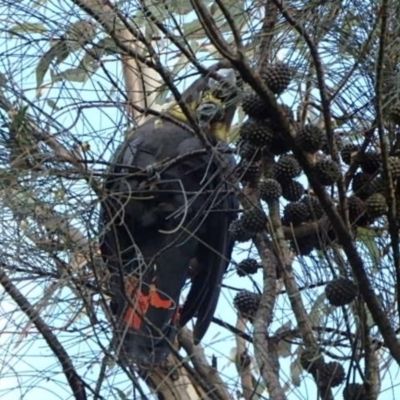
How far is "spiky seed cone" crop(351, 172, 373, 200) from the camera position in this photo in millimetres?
1623

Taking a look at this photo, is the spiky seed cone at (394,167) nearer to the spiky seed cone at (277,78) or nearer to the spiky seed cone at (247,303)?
the spiky seed cone at (277,78)

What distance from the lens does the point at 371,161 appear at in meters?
1.60

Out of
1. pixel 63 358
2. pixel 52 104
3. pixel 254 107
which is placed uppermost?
pixel 52 104

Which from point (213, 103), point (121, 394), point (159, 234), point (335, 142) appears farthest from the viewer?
point (159, 234)

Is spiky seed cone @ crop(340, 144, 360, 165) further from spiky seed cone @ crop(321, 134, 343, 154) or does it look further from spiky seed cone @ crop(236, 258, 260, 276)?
spiky seed cone @ crop(236, 258, 260, 276)

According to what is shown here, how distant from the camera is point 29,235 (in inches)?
61.8

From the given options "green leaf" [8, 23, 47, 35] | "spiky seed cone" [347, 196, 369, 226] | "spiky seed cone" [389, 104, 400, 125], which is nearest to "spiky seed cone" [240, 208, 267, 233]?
"spiky seed cone" [347, 196, 369, 226]

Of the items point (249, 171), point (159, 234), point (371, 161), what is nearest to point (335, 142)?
point (371, 161)

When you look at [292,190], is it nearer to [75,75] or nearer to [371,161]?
[371,161]

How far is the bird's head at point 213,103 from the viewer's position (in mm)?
1664

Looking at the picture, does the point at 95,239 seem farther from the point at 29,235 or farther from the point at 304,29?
the point at 304,29

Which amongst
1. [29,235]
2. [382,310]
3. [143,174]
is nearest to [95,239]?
[29,235]

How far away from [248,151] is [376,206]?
8.0 inches

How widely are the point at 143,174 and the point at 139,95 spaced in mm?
126
